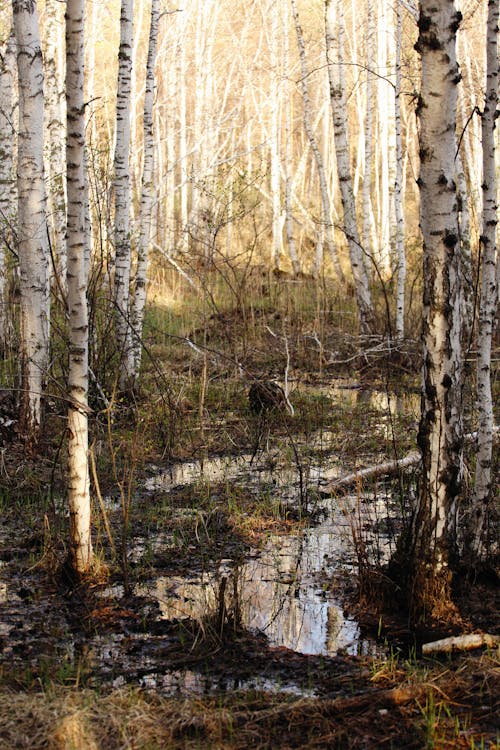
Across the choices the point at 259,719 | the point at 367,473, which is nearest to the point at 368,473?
the point at 367,473

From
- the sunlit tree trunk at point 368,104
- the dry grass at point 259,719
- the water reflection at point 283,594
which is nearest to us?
the dry grass at point 259,719

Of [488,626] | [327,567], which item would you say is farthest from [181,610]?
[488,626]

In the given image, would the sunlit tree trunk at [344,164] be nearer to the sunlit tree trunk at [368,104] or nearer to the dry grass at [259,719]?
the sunlit tree trunk at [368,104]

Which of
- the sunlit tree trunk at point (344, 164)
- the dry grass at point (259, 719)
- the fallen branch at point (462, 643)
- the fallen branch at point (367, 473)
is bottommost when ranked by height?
the dry grass at point (259, 719)

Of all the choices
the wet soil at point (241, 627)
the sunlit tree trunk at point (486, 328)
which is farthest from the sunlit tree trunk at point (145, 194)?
the sunlit tree trunk at point (486, 328)

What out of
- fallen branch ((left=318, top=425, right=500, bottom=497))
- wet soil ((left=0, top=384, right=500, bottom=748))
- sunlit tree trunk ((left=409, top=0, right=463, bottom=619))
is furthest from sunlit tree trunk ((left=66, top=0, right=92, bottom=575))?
fallen branch ((left=318, top=425, right=500, bottom=497))

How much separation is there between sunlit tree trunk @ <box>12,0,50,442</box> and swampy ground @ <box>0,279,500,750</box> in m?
0.59

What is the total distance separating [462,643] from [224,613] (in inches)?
43.0

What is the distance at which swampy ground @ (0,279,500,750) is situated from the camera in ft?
10.1

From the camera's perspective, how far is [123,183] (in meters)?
8.80

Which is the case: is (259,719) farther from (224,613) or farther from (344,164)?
(344,164)

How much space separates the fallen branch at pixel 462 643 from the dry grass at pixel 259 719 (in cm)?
29

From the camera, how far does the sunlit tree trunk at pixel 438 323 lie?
12.6ft

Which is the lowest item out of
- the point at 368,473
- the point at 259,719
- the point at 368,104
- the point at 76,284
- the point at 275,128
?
the point at 259,719
